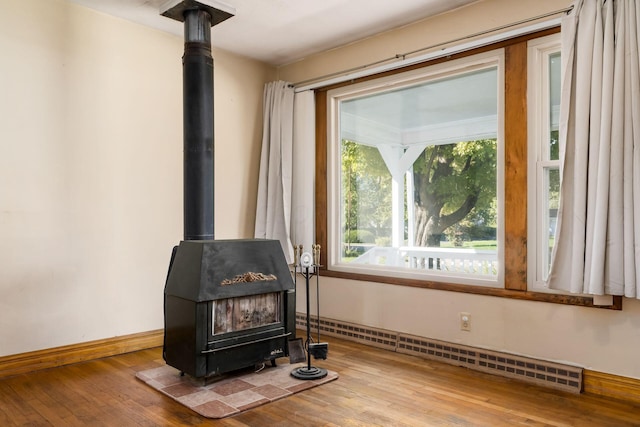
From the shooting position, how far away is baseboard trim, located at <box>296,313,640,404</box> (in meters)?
2.60

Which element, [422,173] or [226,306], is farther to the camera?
[422,173]

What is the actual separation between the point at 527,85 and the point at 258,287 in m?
2.18

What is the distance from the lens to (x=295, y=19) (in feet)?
11.5

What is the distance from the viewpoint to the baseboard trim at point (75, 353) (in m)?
2.97

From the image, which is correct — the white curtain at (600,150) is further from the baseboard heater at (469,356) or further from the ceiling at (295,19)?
the ceiling at (295,19)

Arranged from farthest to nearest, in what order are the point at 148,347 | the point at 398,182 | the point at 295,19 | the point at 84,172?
the point at 398,182 → the point at 148,347 → the point at 295,19 → the point at 84,172

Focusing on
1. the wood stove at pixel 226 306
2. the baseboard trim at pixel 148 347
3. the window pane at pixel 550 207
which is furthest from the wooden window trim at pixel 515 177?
the wood stove at pixel 226 306

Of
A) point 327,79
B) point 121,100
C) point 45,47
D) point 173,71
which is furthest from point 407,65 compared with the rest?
point 45,47

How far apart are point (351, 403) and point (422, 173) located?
1.96 metres

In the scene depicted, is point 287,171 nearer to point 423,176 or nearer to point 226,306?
point 423,176

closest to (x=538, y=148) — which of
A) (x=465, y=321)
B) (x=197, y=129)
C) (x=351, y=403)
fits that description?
(x=465, y=321)

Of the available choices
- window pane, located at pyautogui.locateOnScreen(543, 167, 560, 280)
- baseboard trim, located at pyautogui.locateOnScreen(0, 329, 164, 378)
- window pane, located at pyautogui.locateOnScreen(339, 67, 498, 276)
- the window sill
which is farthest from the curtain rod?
baseboard trim, located at pyautogui.locateOnScreen(0, 329, 164, 378)

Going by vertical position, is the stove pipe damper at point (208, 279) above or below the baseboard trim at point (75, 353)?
above

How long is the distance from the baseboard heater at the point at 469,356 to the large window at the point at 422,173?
47 cm
